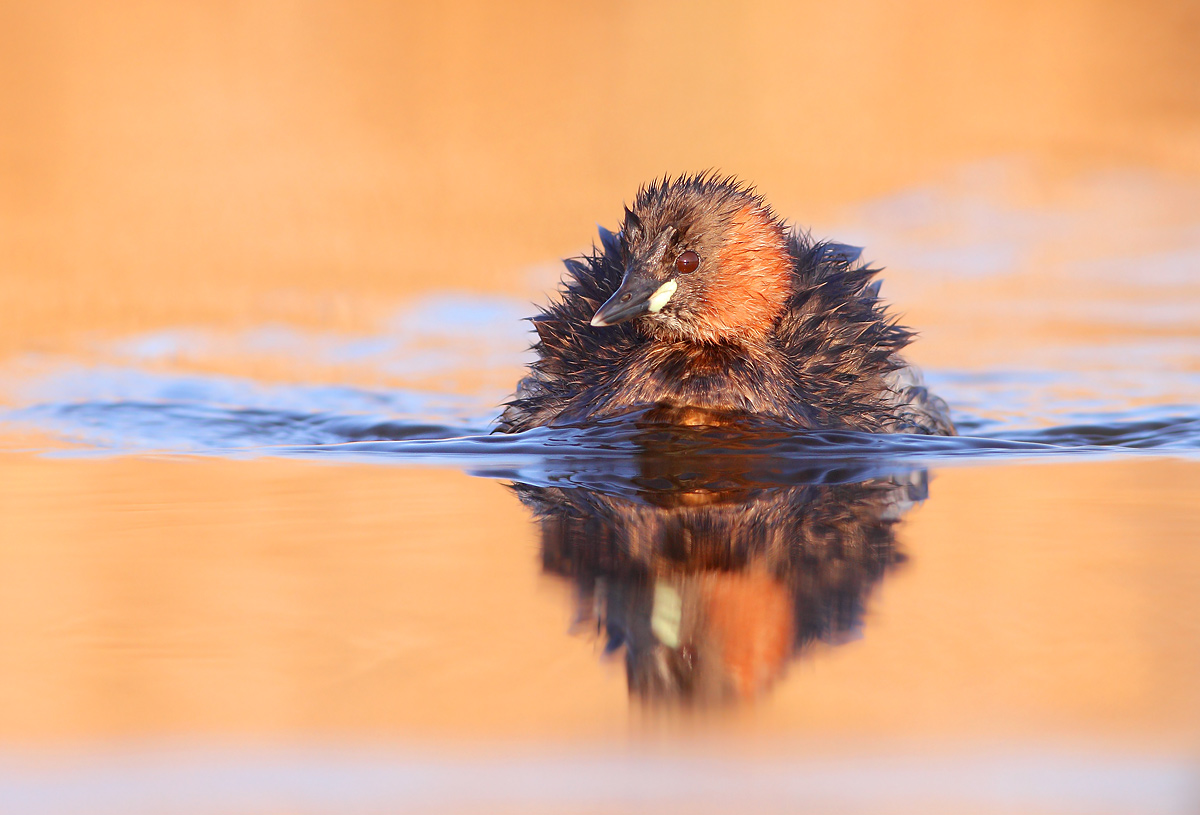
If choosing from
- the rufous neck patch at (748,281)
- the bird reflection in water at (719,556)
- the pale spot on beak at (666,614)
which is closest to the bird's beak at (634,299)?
the rufous neck patch at (748,281)

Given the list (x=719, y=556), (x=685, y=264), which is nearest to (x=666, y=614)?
(x=719, y=556)

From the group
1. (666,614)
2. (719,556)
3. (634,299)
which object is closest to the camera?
(666,614)

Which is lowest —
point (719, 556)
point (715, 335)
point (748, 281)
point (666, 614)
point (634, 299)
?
point (666, 614)

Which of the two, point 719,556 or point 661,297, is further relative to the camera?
point 661,297

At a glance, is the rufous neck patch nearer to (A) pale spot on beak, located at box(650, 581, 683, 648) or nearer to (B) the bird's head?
(B) the bird's head

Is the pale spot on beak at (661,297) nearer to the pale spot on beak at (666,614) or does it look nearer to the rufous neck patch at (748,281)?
the rufous neck patch at (748,281)

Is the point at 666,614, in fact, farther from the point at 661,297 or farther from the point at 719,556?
the point at 661,297

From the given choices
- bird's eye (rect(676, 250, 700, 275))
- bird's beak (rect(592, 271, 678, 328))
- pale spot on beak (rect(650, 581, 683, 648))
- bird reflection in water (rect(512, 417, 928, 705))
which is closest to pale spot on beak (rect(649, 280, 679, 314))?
bird's beak (rect(592, 271, 678, 328))

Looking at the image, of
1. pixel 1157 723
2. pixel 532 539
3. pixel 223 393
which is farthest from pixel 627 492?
pixel 223 393
